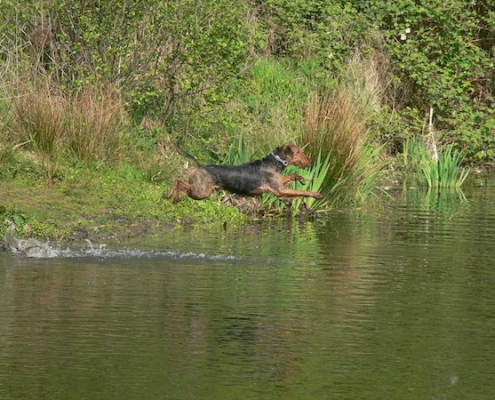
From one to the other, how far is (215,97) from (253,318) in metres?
9.78

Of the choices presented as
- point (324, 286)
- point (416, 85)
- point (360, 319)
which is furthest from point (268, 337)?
point (416, 85)

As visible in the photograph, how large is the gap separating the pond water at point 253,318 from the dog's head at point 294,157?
97 centimetres

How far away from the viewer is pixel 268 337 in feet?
34.0

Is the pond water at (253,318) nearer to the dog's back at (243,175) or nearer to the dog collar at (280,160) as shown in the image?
the dog's back at (243,175)

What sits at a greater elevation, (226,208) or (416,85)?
(416,85)

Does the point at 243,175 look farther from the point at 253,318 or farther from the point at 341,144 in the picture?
the point at 253,318

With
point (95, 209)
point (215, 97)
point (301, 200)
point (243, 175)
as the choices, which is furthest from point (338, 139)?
point (95, 209)

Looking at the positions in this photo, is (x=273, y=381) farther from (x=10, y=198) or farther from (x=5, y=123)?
(x=5, y=123)

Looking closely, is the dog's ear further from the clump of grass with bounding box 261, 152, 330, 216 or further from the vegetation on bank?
the clump of grass with bounding box 261, 152, 330, 216

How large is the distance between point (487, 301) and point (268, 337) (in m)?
2.65

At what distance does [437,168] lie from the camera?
2414 cm

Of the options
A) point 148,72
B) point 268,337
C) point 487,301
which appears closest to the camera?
point 268,337

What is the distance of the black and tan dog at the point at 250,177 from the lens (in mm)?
15500

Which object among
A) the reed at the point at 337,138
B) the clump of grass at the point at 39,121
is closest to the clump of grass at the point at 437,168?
the reed at the point at 337,138
